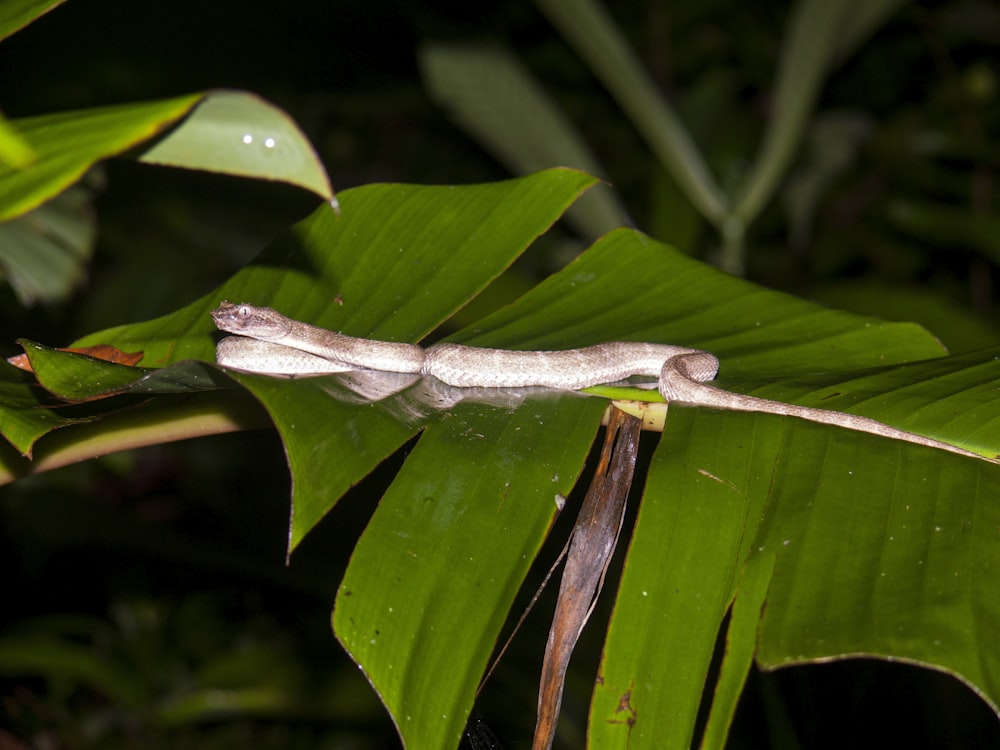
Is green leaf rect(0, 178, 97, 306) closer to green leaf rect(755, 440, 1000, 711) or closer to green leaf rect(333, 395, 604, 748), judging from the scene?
green leaf rect(333, 395, 604, 748)

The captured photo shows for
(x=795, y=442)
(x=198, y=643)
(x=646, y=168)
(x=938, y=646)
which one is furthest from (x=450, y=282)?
(x=646, y=168)

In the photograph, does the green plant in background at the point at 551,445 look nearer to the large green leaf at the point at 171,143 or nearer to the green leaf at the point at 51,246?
the large green leaf at the point at 171,143

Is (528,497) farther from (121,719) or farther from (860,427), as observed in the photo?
(121,719)

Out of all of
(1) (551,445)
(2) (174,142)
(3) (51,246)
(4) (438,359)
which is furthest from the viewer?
(3) (51,246)

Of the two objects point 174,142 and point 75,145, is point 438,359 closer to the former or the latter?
point 174,142

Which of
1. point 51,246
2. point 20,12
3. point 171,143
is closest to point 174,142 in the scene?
point 171,143

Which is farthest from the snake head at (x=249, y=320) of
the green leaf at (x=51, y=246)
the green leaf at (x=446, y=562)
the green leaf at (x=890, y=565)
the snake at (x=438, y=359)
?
the green leaf at (x=890, y=565)

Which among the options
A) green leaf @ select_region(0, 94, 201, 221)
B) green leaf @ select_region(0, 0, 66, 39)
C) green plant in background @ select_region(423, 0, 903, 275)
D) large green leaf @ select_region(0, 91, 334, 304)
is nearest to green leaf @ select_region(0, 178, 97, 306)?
large green leaf @ select_region(0, 91, 334, 304)
